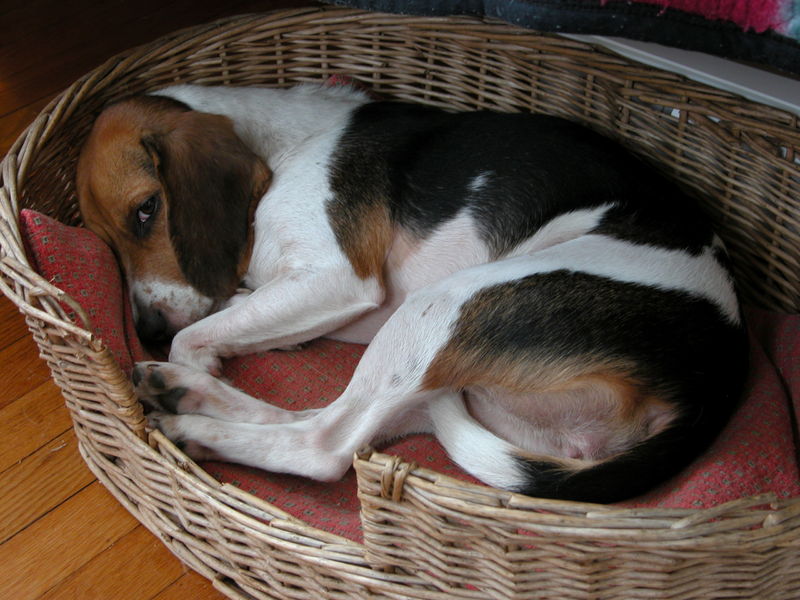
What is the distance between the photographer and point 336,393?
2.28 m

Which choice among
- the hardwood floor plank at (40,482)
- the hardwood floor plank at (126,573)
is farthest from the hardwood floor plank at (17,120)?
the hardwood floor plank at (126,573)

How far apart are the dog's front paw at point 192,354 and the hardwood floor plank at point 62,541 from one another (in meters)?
0.39

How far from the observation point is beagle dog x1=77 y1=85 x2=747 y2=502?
1.81 m

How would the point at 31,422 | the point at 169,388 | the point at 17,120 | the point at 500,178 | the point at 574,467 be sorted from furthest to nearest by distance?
the point at 17,120 → the point at 31,422 → the point at 500,178 → the point at 169,388 → the point at 574,467

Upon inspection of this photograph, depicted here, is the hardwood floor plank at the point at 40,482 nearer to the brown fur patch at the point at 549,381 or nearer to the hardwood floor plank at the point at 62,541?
the hardwood floor plank at the point at 62,541

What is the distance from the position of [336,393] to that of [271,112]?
0.83 metres

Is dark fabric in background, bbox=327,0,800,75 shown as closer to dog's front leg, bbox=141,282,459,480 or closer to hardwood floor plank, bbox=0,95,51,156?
dog's front leg, bbox=141,282,459,480

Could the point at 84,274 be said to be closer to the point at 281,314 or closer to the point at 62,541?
the point at 281,314

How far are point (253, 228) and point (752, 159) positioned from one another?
1308mm

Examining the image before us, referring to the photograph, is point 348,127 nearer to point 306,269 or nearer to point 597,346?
point 306,269

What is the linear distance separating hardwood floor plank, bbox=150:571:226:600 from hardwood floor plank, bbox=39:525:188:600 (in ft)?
0.05

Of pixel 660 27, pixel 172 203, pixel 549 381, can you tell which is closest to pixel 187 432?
pixel 172 203

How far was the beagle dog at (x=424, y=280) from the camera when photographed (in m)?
1.81

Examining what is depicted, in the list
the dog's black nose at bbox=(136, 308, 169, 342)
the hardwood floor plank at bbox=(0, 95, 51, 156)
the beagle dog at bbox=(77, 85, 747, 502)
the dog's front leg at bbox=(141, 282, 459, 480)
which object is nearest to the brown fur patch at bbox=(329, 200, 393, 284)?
the beagle dog at bbox=(77, 85, 747, 502)
